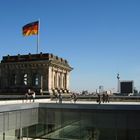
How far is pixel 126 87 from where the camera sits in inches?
3834

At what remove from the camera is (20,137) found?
39.8 meters

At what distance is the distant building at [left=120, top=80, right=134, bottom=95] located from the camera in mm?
96631

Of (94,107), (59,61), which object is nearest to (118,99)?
(94,107)

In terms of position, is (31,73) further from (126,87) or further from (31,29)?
(126,87)

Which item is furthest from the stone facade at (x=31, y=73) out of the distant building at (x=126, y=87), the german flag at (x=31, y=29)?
the distant building at (x=126, y=87)

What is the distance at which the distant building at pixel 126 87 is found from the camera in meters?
96.6

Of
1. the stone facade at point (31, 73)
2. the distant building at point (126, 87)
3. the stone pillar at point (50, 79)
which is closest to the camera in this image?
the stone pillar at point (50, 79)

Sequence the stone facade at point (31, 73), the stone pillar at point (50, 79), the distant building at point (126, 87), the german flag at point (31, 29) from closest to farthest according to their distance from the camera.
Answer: the stone pillar at point (50, 79)
the stone facade at point (31, 73)
the german flag at point (31, 29)
the distant building at point (126, 87)

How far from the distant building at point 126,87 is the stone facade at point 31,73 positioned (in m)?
30.6

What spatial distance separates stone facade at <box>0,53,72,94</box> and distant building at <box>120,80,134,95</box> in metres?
30.6

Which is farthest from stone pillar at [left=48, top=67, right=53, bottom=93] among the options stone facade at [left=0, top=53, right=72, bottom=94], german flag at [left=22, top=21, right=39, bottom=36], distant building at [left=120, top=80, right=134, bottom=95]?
distant building at [left=120, top=80, right=134, bottom=95]

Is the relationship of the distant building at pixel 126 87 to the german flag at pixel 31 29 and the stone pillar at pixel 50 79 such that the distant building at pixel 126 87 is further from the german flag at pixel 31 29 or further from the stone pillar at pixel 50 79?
the german flag at pixel 31 29

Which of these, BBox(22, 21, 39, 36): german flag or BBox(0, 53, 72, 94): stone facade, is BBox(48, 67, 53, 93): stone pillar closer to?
BBox(0, 53, 72, 94): stone facade

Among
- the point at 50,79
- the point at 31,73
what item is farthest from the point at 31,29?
the point at 50,79
